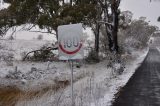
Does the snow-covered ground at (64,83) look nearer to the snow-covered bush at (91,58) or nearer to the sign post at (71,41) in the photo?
the sign post at (71,41)

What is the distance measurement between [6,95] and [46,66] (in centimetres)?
1224

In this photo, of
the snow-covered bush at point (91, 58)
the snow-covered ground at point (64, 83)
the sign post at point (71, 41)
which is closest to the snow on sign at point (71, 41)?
the sign post at point (71, 41)

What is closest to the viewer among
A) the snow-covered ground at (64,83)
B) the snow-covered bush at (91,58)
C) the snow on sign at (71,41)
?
the snow on sign at (71,41)

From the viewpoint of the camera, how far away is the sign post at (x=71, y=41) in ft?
32.5

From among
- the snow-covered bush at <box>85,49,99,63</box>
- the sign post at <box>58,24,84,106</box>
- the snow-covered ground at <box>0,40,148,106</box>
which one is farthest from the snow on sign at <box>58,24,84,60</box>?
the snow-covered bush at <box>85,49,99,63</box>

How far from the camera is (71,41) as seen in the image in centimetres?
1005

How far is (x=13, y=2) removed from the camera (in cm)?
3008

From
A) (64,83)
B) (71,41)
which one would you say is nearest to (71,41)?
(71,41)

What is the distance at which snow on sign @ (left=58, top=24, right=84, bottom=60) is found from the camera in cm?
991

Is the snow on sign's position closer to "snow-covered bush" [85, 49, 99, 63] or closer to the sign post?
the sign post

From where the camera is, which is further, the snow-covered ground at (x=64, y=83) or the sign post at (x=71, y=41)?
the snow-covered ground at (x=64, y=83)

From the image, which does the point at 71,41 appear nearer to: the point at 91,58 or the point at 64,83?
the point at 64,83

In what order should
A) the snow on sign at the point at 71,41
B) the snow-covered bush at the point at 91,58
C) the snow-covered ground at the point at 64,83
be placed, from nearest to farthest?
the snow on sign at the point at 71,41 < the snow-covered ground at the point at 64,83 < the snow-covered bush at the point at 91,58

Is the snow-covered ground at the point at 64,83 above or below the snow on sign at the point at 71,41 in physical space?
below
